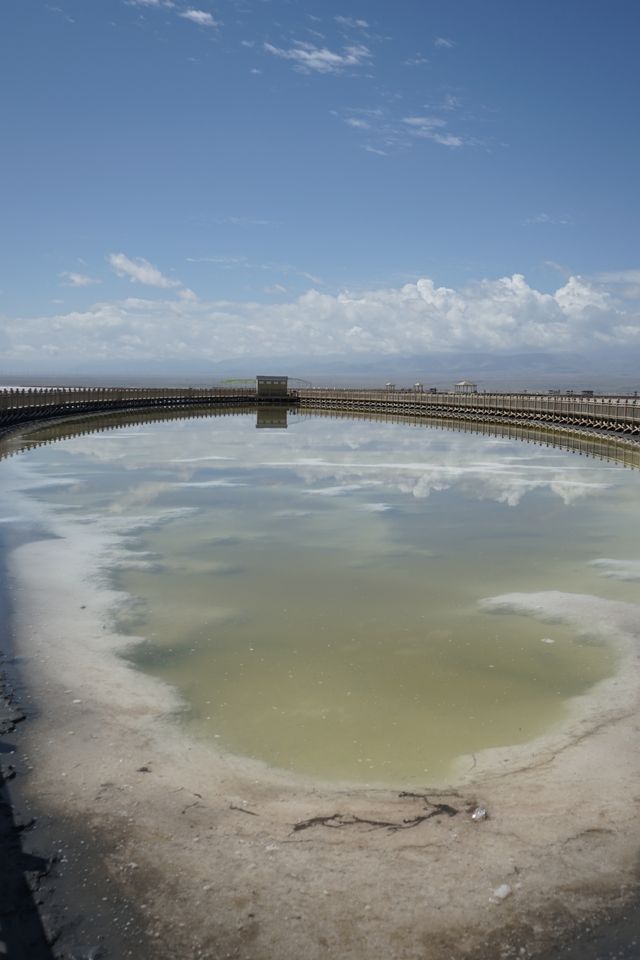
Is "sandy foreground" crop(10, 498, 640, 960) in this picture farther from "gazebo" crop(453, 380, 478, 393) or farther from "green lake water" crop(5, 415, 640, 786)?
"gazebo" crop(453, 380, 478, 393)

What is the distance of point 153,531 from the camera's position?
2147 cm

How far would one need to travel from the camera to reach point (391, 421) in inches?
2913

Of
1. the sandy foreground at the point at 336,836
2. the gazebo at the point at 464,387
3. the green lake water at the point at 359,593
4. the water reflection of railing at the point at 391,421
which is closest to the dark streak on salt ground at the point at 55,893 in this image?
the sandy foreground at the point at 336,836

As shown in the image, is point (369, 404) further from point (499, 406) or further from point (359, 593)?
point (359, 593)

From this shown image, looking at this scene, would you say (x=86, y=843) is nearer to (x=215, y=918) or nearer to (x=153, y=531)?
(x=215, y=918)

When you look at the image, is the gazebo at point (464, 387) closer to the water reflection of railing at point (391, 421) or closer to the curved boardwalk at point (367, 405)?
the curved boardwalk at point (367, 405)

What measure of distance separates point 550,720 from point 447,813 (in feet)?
9.15

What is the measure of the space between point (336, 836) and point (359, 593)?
27.7 ft

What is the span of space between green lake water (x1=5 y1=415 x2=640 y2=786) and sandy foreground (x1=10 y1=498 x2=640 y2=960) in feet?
1.66

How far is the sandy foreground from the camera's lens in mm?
6305

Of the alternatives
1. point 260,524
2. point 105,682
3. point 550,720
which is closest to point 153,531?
point 260,524

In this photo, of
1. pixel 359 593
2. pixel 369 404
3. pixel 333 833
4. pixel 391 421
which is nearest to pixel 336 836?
pixel 333 833

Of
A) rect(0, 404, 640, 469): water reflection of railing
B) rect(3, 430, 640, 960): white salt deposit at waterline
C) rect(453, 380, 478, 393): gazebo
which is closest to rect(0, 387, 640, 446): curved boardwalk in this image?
rect(0, 404, 640, 469): water reflection of railing

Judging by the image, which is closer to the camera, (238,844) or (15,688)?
(238,844)
